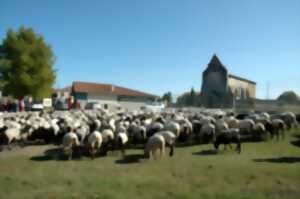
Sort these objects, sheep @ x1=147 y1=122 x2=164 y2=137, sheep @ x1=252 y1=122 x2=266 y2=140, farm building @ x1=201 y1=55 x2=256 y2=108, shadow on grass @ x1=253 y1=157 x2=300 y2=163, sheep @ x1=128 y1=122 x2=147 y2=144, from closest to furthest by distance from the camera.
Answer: shadow on grass @ x1=253 y1=157 x2=300 y2=163 → sheep @ x1=128 y1=122 x2=147 y2=144 → sheep @ x1=147 y1=122 x2=164 y2=137 → sheep @ x1=252 y1=122 x2=266 y2=140 → farm building @ x1=201 y1=55 x2=256 y2=108

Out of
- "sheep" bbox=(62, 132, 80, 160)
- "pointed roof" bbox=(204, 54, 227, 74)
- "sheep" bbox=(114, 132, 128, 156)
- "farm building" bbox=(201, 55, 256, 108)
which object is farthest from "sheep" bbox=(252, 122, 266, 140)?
"pointed roof" bbox=(204, 54, 227, 74)

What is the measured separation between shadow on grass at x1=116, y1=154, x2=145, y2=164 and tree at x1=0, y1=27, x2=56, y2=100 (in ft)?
101

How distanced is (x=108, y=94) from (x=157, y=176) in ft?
182

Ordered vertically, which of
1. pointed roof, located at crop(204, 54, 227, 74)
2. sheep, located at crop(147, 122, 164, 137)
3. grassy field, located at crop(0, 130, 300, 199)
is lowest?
grassy field, located at crop(0, 130, 300, 199)

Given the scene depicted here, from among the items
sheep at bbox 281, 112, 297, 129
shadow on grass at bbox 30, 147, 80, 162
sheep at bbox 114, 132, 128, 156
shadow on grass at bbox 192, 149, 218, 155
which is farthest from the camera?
sheep at bbox 281, 112, 297, 129

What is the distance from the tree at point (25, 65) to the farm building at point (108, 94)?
16.8 metres

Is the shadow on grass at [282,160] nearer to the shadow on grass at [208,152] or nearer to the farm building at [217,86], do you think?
the shadow on grass at [208,152]

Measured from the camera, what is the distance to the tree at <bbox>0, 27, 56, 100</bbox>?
42.4 metres

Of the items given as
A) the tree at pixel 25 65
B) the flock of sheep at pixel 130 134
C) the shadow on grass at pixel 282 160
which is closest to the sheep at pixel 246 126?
the flock of sheep at pixel 130 134

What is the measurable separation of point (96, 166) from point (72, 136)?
10.4 ft

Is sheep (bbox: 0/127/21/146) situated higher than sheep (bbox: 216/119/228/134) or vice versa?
sheep (bbox: 216/119/228/134)

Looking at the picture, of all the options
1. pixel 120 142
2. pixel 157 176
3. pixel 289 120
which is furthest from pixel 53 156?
pixel 289 120

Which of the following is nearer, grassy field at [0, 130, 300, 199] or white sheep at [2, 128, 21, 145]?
grassy field at [0, 130, 300, 199]

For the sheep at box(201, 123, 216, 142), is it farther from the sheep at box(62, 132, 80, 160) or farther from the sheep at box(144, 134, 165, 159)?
the sheep at box(62, 132, 80, 160)
